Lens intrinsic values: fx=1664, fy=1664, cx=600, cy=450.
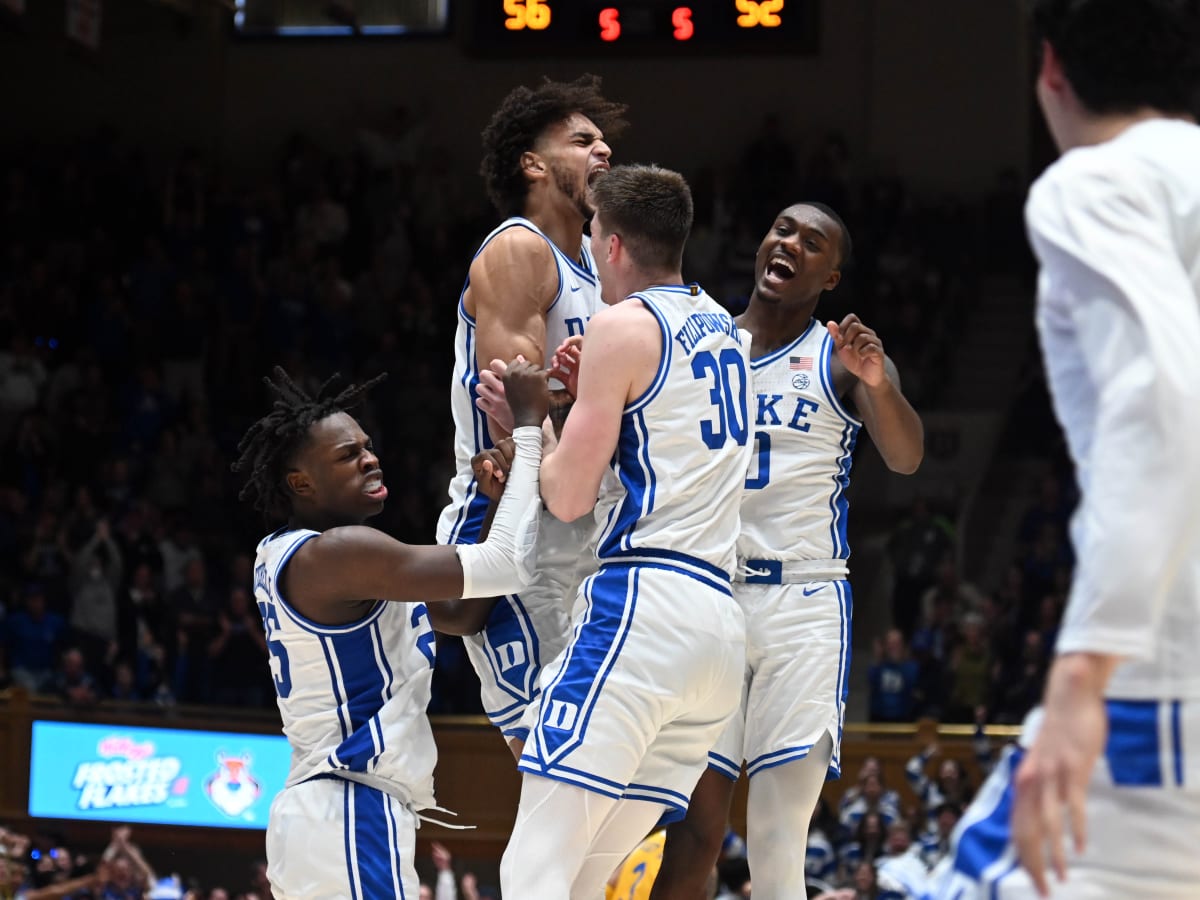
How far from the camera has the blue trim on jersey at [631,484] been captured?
427 centimetres

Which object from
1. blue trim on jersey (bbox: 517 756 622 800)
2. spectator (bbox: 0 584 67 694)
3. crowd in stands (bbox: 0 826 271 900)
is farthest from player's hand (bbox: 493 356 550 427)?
spectator (bbox: 0 584 67 694)

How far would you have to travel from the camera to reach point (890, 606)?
48.5 ft

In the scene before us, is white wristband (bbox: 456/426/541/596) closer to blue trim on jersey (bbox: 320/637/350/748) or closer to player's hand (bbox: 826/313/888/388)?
blue trim on jersey (bbox: 320/637/350/748)

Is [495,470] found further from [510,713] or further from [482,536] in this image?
[510,713]

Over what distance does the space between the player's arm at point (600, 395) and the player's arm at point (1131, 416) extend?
1859 mm

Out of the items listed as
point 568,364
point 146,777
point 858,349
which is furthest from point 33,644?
point 858,349

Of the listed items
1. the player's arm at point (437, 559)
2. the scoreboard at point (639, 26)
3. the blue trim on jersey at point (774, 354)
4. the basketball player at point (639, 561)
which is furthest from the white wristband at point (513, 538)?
the scoreboard at point (639, 26)

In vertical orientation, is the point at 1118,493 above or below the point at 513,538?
above

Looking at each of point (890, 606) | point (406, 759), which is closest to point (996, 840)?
point (406, 759)

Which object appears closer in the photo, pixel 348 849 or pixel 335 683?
pixel 348 849

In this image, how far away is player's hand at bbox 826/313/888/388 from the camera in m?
4.85

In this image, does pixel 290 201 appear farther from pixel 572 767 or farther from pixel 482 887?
pixel 572 767

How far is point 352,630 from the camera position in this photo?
4723 mm

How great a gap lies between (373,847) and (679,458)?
4.53 feet
